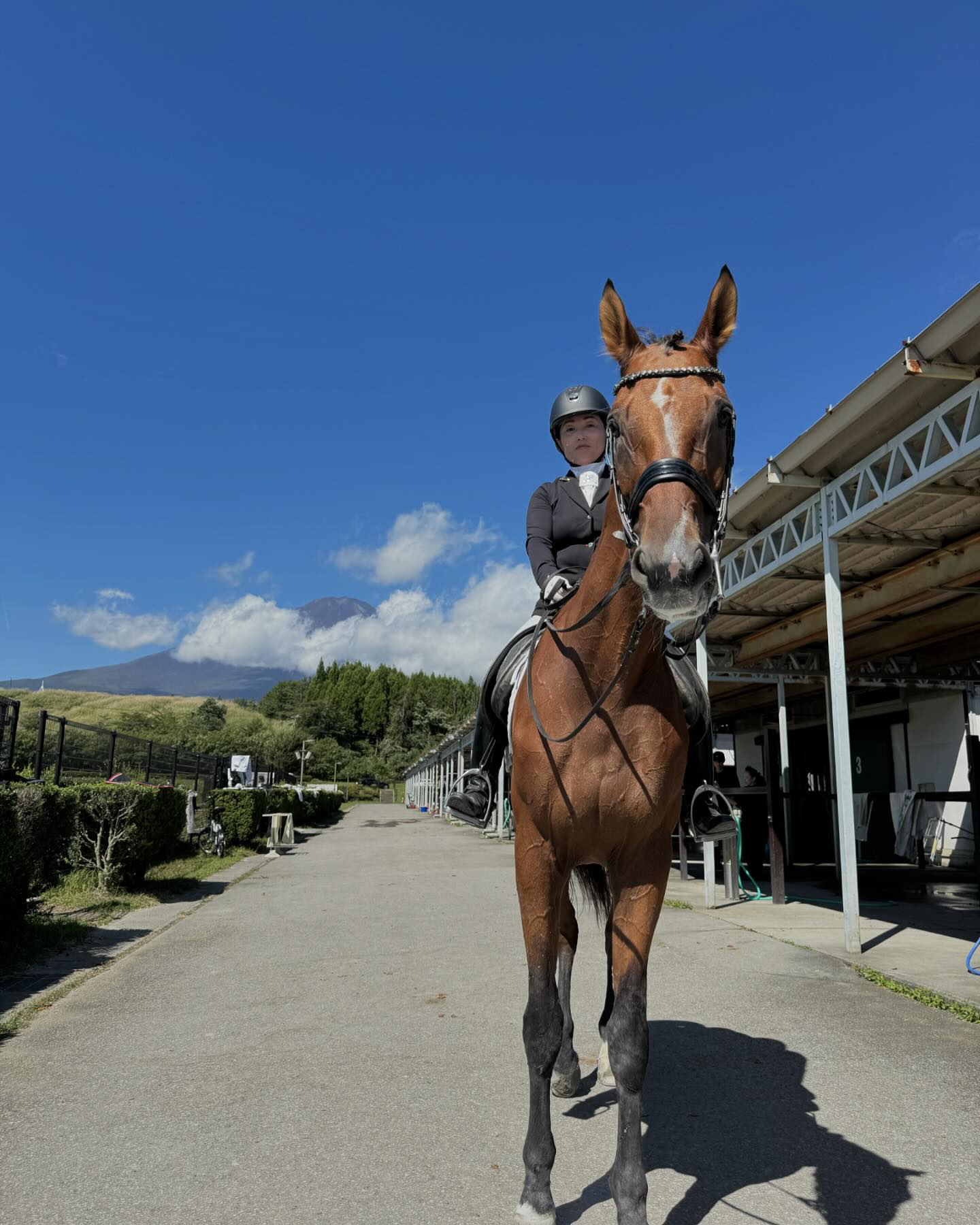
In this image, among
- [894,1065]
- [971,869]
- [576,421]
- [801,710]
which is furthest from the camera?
[801,710]

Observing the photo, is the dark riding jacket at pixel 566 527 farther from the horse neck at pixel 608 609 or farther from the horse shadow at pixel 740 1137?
the horse shadow at pixel 740 1137

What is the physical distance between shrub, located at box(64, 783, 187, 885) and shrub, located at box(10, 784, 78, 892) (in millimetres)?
279

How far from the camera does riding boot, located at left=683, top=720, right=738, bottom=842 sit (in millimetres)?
3793

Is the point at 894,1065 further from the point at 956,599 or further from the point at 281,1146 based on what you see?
the point at 956,599

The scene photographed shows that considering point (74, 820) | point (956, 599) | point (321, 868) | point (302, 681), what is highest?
point (302, 681)

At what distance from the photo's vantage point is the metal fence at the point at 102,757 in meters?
11.4

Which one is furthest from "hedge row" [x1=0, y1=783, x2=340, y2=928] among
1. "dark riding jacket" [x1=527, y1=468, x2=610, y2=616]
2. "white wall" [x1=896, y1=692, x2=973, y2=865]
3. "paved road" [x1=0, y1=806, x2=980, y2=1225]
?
"white wall" [x1=896, y1=692, x2=973, y2=865]

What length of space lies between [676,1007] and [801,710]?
60.3 feet

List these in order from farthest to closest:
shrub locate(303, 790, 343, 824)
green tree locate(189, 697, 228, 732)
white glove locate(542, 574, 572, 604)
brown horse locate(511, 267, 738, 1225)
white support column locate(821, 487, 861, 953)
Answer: green tree locate(189, 697, 228, 732), shrub locate(303, 790, 343, 824), white support column locate(821, 487, 861, 953), white glove locate(542, 574, 572, 604), brown horse locate(511, 267, 738, 1225)

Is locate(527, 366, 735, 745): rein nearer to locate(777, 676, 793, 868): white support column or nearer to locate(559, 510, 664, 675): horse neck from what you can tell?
locate(559, 510, 664, 675): horse neck

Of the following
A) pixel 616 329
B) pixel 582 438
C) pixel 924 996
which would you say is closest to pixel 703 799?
pixel 582 438

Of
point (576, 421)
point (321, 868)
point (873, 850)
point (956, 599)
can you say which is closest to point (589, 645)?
point (576, 421)

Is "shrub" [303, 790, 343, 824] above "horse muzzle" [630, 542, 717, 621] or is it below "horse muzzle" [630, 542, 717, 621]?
below

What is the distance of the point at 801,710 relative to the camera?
22.5 m
